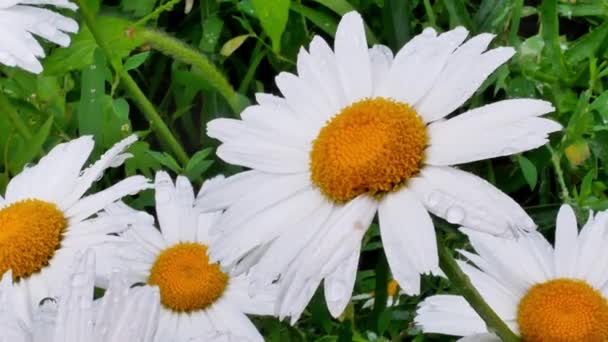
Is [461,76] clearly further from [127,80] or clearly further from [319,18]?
[319,18]

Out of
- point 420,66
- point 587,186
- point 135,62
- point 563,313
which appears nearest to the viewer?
point 420,66

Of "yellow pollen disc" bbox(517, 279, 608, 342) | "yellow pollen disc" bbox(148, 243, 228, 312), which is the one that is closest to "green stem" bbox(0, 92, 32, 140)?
"yellow pollen disc" bbox(148, 243, 228, 312)

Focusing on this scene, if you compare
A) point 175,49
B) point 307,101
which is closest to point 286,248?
point 307,101

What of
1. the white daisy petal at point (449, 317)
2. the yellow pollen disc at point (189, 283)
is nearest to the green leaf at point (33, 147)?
the yellow pollen disc at point (189, 283)

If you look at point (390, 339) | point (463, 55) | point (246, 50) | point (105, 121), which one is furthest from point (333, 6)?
point (463, 55)

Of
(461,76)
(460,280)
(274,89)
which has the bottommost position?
(274,89)

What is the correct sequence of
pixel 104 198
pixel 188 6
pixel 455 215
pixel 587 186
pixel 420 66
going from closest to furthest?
pixel 455 215
pixel 420 66
pixel 104 198
pixel 587 186
pixel 188 6

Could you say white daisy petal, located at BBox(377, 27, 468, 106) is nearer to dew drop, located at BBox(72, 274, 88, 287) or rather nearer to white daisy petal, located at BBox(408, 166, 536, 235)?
white daisy petal, located at BBox(408, 166, 536, 235)

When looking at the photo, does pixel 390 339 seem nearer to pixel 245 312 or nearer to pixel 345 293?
pixel 245 312
